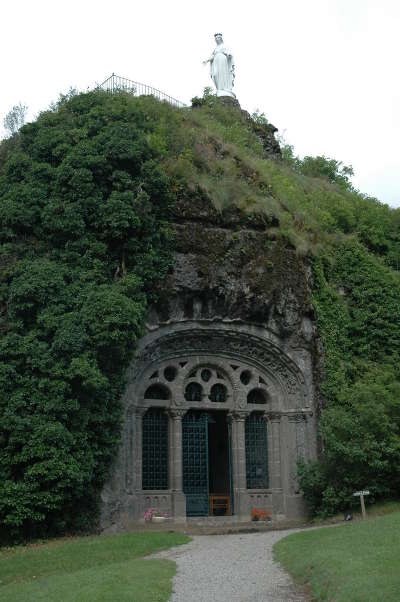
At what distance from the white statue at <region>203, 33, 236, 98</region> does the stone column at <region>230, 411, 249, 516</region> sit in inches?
808

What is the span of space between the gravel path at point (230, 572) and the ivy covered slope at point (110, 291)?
3.85 metres

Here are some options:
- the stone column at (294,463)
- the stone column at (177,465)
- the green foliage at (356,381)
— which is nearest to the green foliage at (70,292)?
the stone column at (177,465)

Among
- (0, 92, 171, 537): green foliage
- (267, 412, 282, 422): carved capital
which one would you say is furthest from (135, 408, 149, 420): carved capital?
(267, 412, 282, 422): carved capital

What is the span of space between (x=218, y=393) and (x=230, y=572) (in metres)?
10.9

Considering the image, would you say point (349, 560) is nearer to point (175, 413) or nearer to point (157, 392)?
point (175, 413)

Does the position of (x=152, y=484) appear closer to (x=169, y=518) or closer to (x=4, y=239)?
(x=169, y=518)

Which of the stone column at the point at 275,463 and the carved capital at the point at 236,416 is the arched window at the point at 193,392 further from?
the stone column at the point at 275,463

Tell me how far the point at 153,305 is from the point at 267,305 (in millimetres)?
3811

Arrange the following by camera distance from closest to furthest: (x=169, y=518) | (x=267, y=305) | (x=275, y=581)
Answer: (x=275, y=581) → (x=169, y=518) → (x=267, y=305)

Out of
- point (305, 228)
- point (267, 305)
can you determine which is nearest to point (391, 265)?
point (305, 228)

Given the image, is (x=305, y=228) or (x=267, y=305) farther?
(x=305, y=228)

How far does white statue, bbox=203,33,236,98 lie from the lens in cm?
3884

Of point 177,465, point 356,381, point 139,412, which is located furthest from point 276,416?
point 139,412

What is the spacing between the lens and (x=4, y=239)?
21844mm
